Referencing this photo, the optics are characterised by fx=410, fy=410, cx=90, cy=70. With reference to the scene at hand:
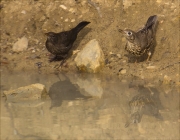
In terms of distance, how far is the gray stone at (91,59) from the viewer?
269 inches

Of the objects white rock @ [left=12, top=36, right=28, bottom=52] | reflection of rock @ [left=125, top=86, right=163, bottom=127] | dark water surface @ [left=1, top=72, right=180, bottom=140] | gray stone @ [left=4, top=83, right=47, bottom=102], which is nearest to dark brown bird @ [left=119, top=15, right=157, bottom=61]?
dark water surface @ [left=1, top=72, right=180, bottom=140]

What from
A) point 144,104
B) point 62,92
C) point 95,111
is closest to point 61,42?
point 62,92

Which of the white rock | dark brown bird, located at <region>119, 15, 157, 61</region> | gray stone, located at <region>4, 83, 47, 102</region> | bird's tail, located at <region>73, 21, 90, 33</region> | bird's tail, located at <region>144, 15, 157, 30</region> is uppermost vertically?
bird's tail, located at <region>144, 15, 157, 30</region>

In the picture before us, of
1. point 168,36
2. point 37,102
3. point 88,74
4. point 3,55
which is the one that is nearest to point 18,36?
point 3,55

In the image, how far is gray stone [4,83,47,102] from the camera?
6008 millimetres

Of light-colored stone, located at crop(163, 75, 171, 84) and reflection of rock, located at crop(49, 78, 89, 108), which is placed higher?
light-colored stone, located at crop(163, 75, 171, 84)

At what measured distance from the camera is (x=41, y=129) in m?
5.17

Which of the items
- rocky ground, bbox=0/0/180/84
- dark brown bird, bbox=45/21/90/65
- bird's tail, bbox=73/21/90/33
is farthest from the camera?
bird's tail, bbox=73/21/90/33

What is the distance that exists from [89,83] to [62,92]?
1.61 ft

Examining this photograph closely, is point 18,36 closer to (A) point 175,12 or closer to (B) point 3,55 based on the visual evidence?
(B) point 3,55

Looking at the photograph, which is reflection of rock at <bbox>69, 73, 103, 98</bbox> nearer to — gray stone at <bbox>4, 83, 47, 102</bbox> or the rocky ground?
the rocky ground

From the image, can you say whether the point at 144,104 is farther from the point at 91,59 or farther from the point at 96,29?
the point at 96,29

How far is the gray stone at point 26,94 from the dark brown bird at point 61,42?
1.27 m

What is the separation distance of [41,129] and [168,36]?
2906 millimetres
